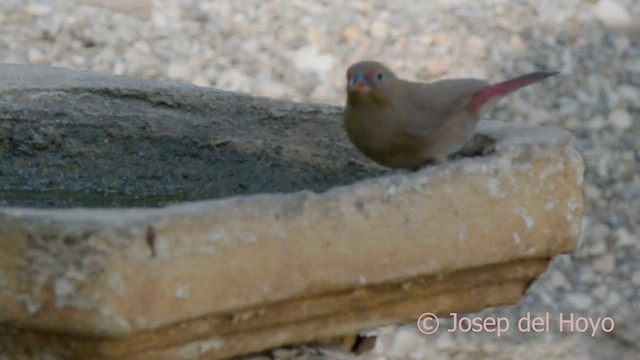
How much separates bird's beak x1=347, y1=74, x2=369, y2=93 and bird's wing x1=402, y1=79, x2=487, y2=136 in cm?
7

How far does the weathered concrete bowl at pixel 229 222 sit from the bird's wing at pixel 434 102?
81mm

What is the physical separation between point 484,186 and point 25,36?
260 centimetres

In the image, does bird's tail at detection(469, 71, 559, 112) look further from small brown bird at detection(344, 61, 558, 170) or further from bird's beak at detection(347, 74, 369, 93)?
bird's beak at detection(347, 74, 369, 93)

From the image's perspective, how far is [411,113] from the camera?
208 centimetres

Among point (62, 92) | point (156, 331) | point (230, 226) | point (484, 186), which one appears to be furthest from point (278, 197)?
point (62, 92)

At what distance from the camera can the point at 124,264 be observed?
149cm

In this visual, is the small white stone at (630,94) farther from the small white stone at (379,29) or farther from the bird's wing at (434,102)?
the bird's wing at (434,102)

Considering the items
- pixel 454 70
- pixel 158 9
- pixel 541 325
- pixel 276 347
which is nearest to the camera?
pixel 276 347

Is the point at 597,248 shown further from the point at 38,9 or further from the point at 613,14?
the point at 38,9

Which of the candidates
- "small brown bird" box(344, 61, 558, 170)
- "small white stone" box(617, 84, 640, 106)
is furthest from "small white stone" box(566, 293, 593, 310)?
"small brown bird" box(344, 61, 558, 170)

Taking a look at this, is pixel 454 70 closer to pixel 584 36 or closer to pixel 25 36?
pixel 584 36

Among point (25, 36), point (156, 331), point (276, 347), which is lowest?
point (25, 36)

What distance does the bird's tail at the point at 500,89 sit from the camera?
2051mm

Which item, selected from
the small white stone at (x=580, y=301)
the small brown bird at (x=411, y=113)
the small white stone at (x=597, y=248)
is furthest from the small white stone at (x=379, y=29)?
the small brown bird at (x=411, y=113)
